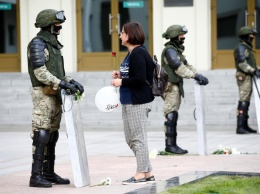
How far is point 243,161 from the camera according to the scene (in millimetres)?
13102

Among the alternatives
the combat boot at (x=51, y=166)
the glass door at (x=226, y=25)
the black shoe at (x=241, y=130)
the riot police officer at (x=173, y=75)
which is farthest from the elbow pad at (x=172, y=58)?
the glass door at (x=226, y=25)

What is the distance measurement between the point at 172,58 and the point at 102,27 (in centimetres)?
1093

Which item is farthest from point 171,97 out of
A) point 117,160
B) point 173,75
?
point 117,160

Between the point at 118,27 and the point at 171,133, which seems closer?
the point at 171,133

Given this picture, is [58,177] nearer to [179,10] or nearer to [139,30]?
[139,30]

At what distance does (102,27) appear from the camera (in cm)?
2498

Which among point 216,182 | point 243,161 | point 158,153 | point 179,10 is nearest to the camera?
point 216,182

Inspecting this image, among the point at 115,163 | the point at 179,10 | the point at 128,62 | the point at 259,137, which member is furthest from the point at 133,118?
the point at 179,10

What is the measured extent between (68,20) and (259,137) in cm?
863

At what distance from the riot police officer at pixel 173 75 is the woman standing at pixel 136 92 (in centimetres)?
348

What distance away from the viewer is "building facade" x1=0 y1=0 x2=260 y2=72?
946 inches

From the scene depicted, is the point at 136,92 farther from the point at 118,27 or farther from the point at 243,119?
the point at 118,27

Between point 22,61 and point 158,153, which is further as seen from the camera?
point 22,61

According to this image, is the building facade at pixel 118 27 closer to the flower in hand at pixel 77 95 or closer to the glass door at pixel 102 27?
the glass door at pixel 102 27
